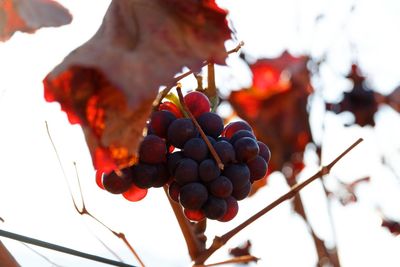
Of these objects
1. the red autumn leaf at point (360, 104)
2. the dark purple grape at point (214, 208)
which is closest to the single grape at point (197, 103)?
→ the dark purple grape at point (214, 208)

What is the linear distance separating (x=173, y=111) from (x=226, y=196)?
0.11 m

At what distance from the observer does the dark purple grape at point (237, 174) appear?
0.76 meters

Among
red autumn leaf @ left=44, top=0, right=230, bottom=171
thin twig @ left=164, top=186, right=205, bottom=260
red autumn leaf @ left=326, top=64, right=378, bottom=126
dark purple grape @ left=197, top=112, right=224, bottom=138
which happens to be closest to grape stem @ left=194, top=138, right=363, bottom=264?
thin twig @ left=164, top=186, right=205, bottom=260

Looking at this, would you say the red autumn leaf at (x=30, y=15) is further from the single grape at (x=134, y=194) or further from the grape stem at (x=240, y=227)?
the grape stem at (x=240, y=227)

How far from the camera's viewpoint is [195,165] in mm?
746

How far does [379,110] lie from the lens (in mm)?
1240

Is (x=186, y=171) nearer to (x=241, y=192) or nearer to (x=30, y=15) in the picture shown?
(x=241, y=192)

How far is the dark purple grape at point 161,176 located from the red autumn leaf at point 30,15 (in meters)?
0.21

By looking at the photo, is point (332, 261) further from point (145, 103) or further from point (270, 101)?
point (145, 103)

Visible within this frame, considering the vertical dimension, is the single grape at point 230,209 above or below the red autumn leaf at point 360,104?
below

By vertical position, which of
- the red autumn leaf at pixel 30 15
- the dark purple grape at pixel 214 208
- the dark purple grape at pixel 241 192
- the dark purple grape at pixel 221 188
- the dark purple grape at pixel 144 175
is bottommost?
the dark purple grape at pixel 214 208

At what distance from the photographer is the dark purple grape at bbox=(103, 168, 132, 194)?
2.42ft

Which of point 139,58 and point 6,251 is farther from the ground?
point 139,58

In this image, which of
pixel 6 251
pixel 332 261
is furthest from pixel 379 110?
pixel 6 251
